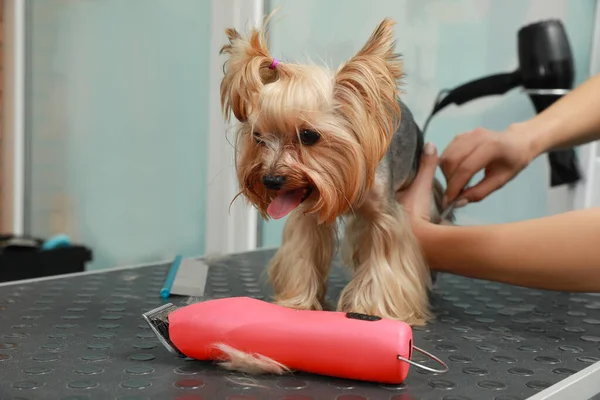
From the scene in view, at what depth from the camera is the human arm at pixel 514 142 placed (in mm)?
1094

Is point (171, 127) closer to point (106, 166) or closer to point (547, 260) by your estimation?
point (106, 166)

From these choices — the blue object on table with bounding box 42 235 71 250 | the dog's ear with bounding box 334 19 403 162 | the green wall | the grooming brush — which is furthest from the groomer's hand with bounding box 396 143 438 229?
the blue object on table with bounding box 42 235 71 250

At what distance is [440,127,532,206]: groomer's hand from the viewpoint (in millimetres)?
1090

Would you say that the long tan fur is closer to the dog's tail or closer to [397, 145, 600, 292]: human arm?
[397, 145, 600, 292]: human arm

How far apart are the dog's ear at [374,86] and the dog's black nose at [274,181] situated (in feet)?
0.34

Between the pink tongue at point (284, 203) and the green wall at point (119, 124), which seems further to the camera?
the green wall at point (119, 124)

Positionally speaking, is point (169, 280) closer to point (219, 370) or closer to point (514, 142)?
point (219, 370)

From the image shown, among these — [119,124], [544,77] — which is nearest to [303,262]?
[544,77]

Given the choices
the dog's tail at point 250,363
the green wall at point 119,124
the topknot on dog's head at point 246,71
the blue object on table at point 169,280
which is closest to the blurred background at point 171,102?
the green wall at point 119,124

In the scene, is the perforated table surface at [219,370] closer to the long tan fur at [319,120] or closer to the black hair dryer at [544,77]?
the long tan fur at [319,120]

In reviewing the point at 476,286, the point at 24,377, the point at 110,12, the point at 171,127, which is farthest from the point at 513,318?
the point at 110,12

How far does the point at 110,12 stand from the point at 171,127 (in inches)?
20.4

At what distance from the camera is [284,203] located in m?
0.82

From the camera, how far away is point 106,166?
94.8 inches
